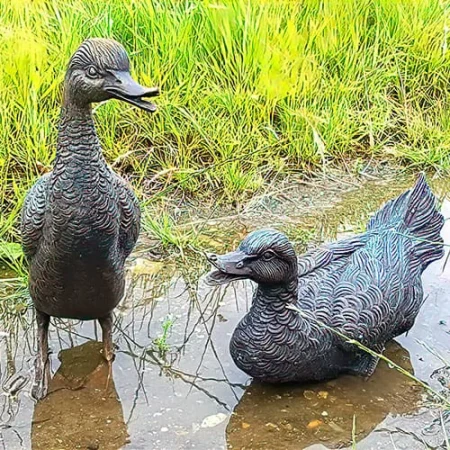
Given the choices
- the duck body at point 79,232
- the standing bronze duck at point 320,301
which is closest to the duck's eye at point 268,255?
the standing bronze duck at point 320,301

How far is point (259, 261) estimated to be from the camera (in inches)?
100

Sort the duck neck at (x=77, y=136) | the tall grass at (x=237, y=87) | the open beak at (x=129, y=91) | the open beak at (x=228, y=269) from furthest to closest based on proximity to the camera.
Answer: the tall grass at (x=237, y=87) < the open beak at (x=228, y=269) < the duck neck at (x=77, y=136) < the open beak at (x=129, y=91)

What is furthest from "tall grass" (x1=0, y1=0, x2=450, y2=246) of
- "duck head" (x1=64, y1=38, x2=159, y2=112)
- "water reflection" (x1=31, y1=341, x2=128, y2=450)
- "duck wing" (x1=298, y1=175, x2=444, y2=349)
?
"duck head" (x1=64, y1=38, x2=159, y2=112)

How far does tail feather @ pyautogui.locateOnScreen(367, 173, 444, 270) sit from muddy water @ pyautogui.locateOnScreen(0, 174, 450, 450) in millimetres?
279

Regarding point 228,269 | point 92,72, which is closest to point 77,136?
point 92,72

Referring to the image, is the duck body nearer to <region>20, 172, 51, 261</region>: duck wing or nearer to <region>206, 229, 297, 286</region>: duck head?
<region>20, 172, 51, 261</region>: duck wing

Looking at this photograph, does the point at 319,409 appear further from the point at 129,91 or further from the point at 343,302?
the point at 129,91

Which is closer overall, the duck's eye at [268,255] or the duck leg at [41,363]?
the duck's eye at [268,255]

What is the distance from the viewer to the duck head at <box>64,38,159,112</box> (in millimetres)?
2199

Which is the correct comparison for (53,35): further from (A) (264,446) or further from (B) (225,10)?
(A) (264,446)

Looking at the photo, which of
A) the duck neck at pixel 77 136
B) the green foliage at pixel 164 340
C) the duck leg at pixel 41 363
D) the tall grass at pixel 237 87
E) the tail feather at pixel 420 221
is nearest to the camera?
the duck neck at pixel 77 136

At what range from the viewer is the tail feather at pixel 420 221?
2973mm

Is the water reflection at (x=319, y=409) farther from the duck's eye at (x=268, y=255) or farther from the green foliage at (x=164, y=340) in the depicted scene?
the duck's eye at (x=268, y=255)

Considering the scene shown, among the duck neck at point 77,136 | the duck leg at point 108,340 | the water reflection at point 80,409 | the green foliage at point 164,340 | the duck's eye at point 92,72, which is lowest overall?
the water reflection at point 80,409
